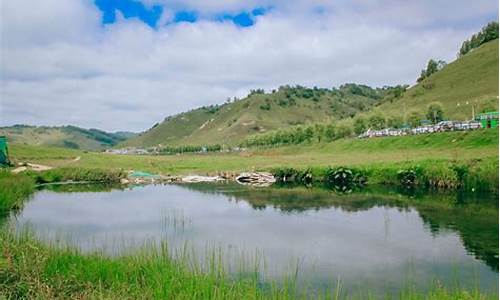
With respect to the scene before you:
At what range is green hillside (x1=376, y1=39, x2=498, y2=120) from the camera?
118750mm

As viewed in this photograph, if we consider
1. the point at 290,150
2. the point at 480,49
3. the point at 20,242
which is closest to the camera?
the point at 20,242

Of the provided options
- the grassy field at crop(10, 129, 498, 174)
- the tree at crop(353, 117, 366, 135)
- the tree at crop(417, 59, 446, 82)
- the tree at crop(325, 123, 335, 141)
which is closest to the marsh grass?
the grassy field at crop(10, 129, 498, 174)

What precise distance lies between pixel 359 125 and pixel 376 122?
3.87 m

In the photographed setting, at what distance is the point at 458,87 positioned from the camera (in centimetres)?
13775

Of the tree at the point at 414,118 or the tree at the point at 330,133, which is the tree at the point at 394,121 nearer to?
the tree at the point at 414,118

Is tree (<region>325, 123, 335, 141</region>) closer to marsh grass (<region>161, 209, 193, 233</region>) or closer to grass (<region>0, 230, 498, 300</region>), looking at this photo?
marsh grass (<region>161, 209, 193, 233</region>)

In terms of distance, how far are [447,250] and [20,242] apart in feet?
55.9

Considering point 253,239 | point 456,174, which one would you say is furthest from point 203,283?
point 456,174

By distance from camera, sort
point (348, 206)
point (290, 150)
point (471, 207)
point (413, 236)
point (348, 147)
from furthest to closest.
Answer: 1. point (290, 150)
2. point (348, 147)
3. point (348, 206)
4. point (471, 207)
5. point (413, 236)

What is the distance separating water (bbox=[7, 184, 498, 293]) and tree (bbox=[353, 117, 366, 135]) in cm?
6564

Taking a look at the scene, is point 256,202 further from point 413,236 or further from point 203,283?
point 203,283

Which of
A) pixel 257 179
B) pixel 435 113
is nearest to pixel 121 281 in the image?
pixel 257 179

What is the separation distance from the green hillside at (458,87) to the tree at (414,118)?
235 inches

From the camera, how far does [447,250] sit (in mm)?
20828
